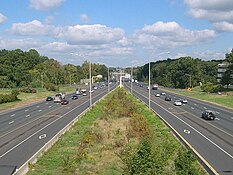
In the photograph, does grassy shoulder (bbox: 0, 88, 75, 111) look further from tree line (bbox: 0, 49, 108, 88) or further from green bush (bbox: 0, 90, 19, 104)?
tree line (bbox: 0, 49, 108, 88)

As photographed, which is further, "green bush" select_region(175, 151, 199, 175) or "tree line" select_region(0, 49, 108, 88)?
"tree line" select_region(0, 49, 108, 88)

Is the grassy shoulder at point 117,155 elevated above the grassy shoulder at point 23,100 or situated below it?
above

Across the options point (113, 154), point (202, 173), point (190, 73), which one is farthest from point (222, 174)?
point (190, 73)

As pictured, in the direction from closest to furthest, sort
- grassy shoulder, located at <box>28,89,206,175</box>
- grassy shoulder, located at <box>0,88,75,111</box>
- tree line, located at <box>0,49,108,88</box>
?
1. grassy shoulder, located at <box>28,89,206,175</box>
2. grassy shoulder, located at <box>0,88,75,111</box>
3. tree line, located at <box>0,49,108,88</box>

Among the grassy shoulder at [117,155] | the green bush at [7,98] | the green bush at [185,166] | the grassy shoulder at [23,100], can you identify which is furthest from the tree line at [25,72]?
the green bush at [185,166]

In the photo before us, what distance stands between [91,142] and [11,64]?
14364 cm

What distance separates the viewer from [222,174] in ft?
66.4

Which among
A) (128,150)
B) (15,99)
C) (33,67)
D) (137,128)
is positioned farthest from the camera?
(33,67)

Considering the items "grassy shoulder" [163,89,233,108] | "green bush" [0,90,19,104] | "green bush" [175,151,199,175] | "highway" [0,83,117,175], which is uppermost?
"green bush" [175,151,199,175]

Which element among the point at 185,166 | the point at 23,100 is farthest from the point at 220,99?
the point at 185,166

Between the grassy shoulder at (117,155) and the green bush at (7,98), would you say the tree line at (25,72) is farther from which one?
the grassy shoulder at (117,155)

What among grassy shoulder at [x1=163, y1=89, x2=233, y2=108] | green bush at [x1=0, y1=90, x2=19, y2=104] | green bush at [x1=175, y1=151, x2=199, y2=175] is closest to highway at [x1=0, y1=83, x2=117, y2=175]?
green bush at [x1=175, y1=151, x2=199, y2=175]

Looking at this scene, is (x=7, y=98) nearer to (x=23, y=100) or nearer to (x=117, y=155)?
(x=23, y=100)

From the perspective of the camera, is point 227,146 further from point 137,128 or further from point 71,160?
point 71,160
